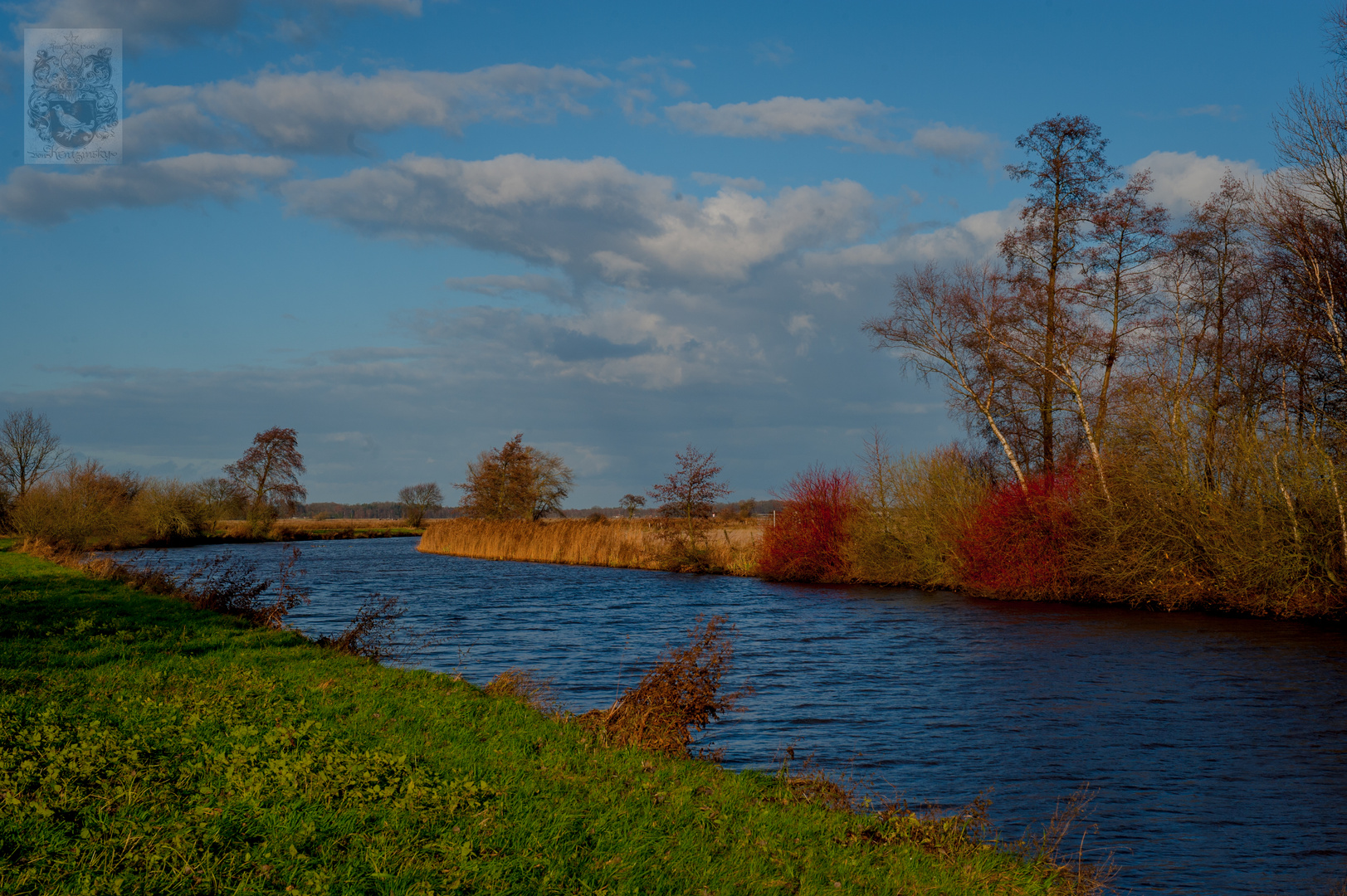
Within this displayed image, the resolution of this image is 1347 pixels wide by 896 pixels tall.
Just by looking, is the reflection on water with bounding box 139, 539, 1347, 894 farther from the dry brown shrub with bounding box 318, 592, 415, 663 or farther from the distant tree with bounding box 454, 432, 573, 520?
the distant tree with bounding box 454, 432, 573, 520

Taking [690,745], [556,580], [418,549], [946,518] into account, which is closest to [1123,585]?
[946,518]

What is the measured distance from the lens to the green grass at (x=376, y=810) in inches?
178

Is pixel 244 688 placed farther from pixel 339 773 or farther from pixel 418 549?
pixel 418 549

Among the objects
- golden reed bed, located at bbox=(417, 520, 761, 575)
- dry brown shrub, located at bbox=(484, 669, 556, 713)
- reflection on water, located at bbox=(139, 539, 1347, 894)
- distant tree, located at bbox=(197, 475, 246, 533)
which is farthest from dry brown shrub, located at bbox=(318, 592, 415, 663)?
distant tree, located at bbox=(197, 475, 246, 533)

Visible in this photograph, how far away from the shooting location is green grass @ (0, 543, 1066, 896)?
4523 millimetres

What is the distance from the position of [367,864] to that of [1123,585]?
22.9 m

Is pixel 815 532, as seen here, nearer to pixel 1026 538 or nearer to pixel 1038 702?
pixel 1026 538

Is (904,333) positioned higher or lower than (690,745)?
higher

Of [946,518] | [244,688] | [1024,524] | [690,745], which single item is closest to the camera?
[244,688]

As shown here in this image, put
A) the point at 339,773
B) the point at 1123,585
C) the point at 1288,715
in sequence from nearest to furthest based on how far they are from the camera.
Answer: the point at 339,773 → the point at 1288,715 → the point at 1123,585

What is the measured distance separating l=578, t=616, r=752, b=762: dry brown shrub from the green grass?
1.50 feet

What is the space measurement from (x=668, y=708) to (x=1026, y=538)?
19.8 m

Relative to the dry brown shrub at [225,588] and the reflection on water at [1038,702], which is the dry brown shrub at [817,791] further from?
the dry brown shrub at [225,588]

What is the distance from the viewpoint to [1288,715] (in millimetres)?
11727
